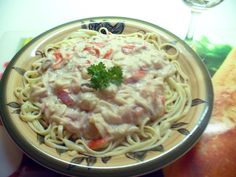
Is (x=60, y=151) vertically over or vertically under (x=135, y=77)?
under

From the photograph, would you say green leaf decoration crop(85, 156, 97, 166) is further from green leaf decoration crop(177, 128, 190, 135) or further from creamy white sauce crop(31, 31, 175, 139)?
green leaf decoration crop(177, 128, 190, 135)

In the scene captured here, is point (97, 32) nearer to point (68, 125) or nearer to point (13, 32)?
point (13, 32)

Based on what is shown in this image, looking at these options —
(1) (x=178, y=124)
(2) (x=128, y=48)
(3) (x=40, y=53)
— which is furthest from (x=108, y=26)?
(1) (x=178, y=124)

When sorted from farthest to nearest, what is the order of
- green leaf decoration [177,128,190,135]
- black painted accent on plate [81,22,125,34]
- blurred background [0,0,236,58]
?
blurred background [0,0,236,58], black painted accent on plate [81,22,125,34], green leaf decoration [177,128,190,135]

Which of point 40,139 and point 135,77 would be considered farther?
point 135,77

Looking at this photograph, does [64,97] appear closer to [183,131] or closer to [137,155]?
[137,155]

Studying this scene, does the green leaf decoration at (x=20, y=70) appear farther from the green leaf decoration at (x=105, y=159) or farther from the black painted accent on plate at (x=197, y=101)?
the black painted accent on plate at (x=197, y=101)

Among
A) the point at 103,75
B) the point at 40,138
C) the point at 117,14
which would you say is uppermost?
the point at 103,75

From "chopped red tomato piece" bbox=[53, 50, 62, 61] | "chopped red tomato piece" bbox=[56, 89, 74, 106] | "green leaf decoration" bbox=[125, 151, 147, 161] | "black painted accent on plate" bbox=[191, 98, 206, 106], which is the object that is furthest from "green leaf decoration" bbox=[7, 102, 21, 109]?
"black painted accent on plate" bbox=[191, 98, 206, 106]
